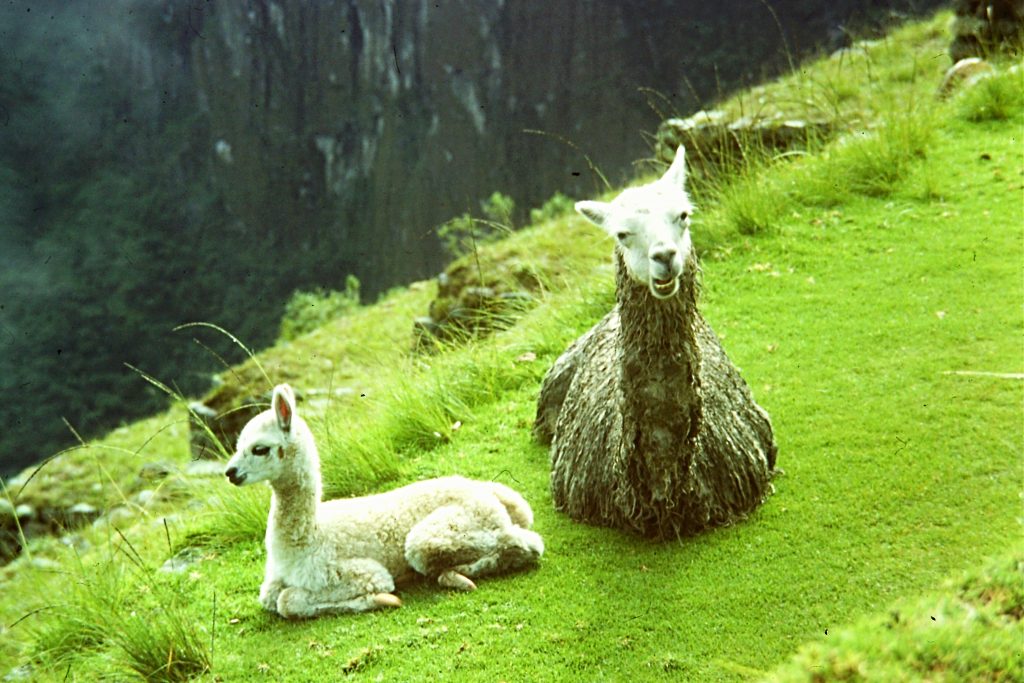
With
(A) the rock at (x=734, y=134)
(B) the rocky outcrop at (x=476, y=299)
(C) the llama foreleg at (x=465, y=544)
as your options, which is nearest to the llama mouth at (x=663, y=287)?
(C) the llama foreleg at (x=465, y=544)

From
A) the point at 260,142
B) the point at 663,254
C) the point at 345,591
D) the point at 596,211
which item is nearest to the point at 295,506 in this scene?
the point at 345,591

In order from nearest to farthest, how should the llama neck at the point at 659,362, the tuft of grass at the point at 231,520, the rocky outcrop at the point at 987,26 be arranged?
the llama neck at the point at 659,362 < the tuft of grass at the point at 231,520 < the rocky outcrop at the point at 987,26

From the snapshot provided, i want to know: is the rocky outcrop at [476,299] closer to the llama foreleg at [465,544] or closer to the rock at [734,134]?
the rock at [734,134]

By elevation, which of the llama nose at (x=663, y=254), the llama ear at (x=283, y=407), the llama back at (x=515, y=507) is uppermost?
the llama nose at (x=663, y=254)

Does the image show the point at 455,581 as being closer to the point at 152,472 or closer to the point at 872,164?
the point at 872,164

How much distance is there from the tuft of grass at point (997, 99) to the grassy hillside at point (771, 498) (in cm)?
5

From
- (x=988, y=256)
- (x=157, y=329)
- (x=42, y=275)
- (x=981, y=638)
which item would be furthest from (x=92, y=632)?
(x=42, y=275)

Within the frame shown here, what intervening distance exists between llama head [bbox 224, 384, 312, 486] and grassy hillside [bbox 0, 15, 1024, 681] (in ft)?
2.05

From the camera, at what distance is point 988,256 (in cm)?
697

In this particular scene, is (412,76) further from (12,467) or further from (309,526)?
(309,526)

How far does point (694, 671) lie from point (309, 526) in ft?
5.97

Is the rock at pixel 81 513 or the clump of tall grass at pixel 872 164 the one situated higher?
the clump of tall grass at pixel 872 164

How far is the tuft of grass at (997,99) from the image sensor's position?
31.6 ft

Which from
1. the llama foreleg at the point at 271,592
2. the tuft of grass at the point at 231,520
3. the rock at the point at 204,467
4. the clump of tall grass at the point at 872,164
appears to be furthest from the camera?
the clump of tall grass at the point at 872,164
